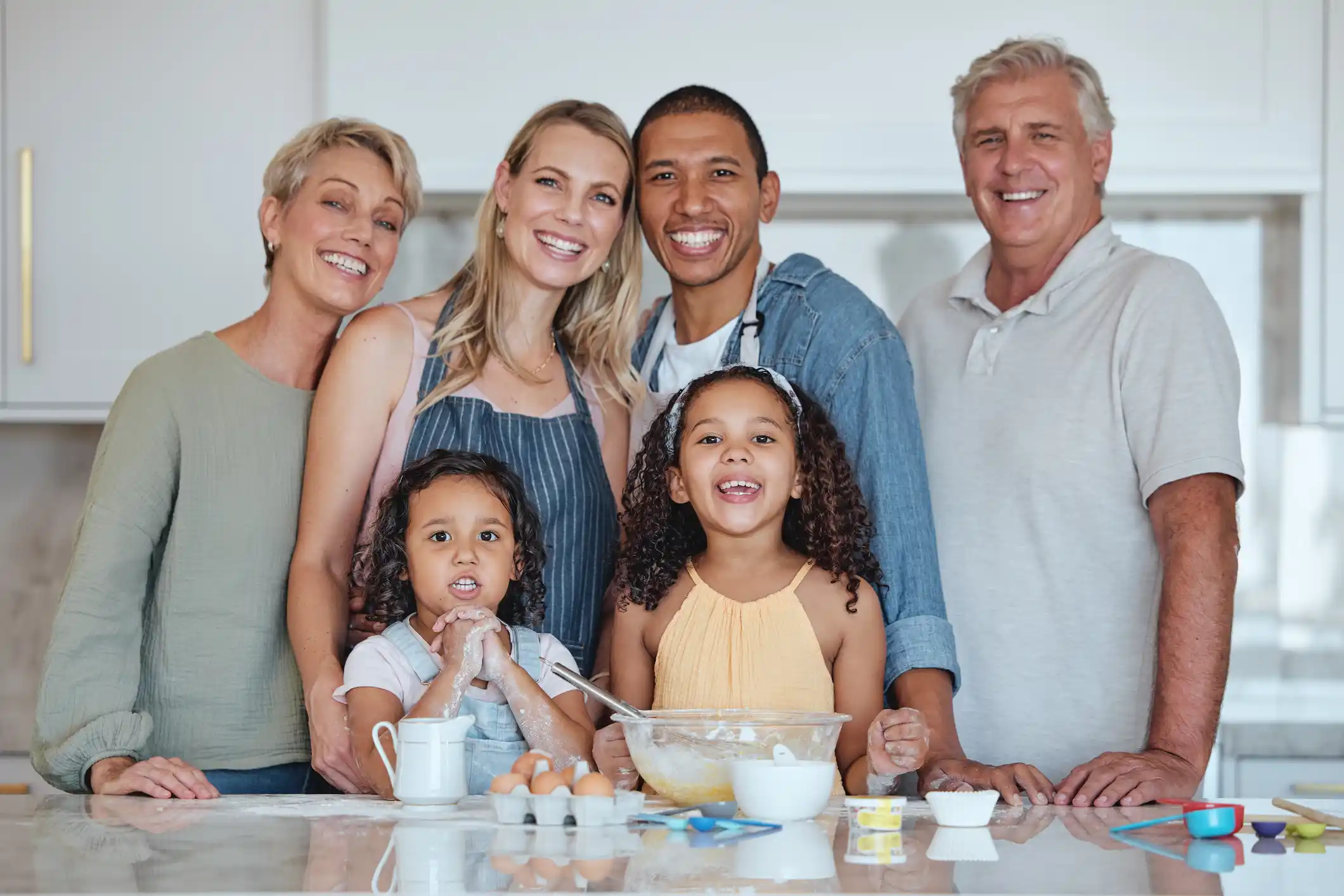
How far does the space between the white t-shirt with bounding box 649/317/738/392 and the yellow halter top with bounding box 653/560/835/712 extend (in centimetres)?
39

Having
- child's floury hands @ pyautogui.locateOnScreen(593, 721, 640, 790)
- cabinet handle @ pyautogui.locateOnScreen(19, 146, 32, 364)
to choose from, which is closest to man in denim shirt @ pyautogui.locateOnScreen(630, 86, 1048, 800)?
child's floury hands @ pyautogui.locateOnScreen(593, 721, 640, 790)

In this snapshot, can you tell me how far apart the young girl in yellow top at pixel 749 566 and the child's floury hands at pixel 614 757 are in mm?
157

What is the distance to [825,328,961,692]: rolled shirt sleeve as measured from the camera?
1753mm

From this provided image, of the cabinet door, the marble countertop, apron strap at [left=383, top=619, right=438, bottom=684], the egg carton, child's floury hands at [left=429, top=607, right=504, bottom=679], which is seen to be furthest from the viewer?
the cabinet door

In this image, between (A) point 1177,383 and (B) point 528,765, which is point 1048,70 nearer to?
(A) point 1177,383

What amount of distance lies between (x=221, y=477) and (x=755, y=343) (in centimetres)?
77

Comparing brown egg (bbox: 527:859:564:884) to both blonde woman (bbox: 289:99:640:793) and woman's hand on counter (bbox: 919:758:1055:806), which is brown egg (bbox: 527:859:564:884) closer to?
woman's hand on counter (bbox: 919:758:1055:806)

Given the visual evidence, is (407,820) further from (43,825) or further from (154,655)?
(154,655)

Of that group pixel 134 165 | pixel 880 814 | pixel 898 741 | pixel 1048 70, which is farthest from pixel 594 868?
pixel 134 165

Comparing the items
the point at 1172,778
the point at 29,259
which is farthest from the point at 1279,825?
the point at 29,259

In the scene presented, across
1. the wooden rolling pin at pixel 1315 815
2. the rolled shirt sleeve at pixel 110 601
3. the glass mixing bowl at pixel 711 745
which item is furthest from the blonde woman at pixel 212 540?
the wooden rolling pin at pixel 1315 815

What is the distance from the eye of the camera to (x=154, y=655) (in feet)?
6.08

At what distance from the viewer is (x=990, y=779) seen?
1530mm

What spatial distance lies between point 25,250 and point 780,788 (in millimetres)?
1960
